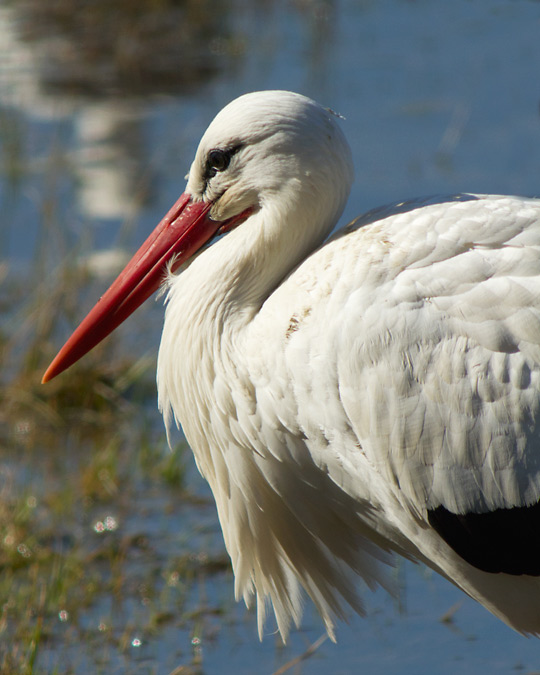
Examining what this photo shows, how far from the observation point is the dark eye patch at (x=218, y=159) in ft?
11.3

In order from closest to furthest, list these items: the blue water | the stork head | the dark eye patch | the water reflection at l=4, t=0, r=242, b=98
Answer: the stork head
the dark eye patch
the blue water
the water reflection at l=4, t=0, r=242, b=98

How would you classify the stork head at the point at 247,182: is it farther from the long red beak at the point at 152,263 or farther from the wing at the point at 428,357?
the wing at the point at 428,357

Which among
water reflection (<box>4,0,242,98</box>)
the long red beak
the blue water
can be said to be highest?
the long red beak

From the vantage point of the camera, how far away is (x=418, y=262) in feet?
10.3

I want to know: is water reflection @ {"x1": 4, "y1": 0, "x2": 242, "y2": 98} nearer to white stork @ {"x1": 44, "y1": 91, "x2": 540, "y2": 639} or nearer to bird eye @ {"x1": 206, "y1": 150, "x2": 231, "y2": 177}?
bird eye @ {"x1": 206, "y1": 150, "x2": 231, "y2": 177}

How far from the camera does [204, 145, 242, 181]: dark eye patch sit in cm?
345

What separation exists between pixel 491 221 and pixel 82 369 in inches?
118

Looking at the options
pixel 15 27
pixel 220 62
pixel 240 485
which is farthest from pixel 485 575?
pixel 15 27

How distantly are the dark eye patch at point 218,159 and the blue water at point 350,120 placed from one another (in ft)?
5.81

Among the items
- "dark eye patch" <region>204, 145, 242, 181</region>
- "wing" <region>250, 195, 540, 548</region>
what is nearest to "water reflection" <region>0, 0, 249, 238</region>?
"dark eye patch" <region>204, 145, 242, 181</region>

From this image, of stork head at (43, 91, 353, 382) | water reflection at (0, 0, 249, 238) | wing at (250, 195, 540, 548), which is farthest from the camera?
water reflection at (0, 0, 249, 238)

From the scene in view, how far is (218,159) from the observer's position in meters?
3.48

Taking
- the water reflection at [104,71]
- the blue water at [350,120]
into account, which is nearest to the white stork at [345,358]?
the blue water at [350,120]

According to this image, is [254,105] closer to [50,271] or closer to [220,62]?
[50,271]
